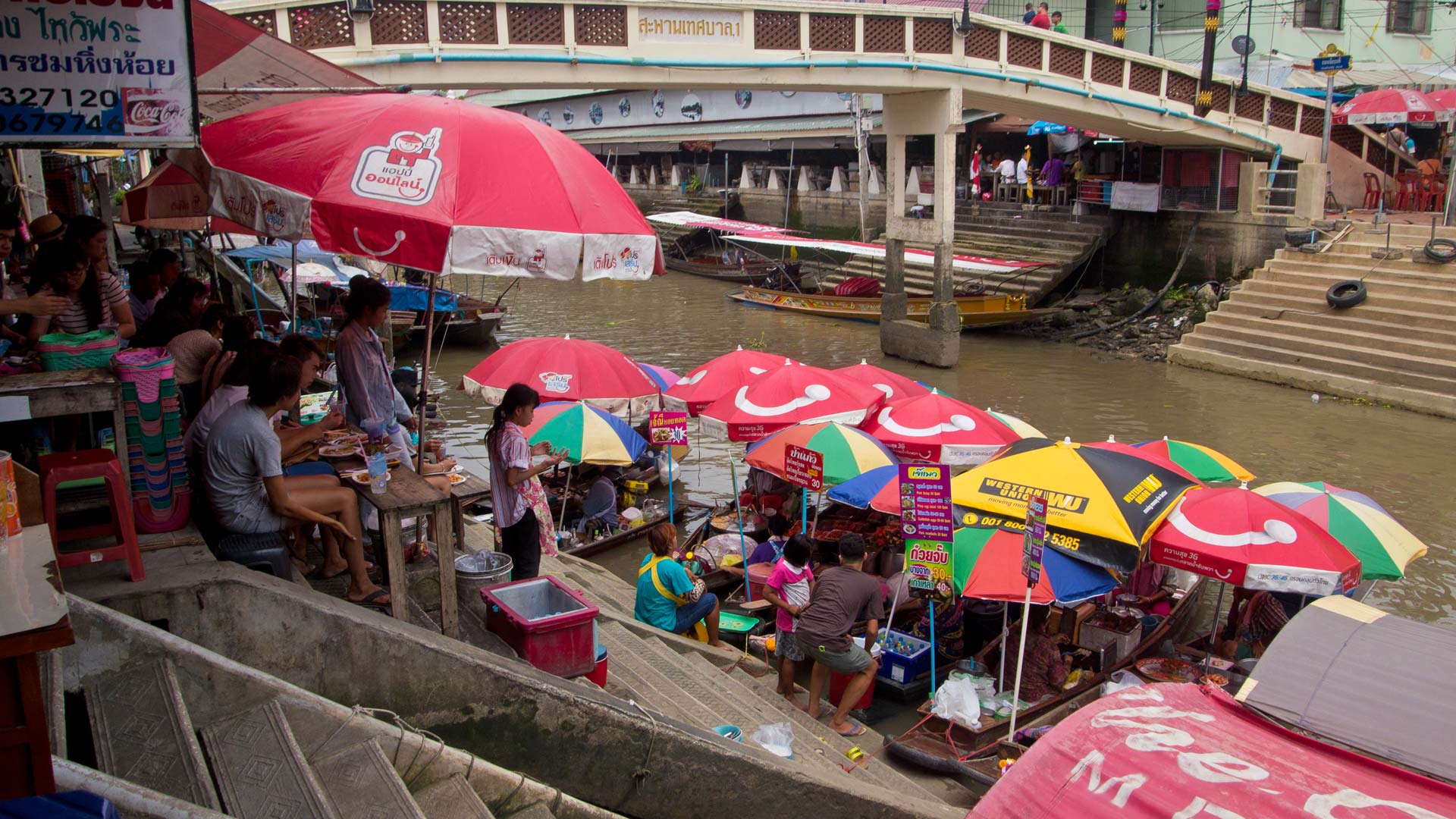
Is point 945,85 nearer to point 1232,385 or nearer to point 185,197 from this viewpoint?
point 1232,385

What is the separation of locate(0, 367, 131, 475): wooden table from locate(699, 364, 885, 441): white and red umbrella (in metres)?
6.51

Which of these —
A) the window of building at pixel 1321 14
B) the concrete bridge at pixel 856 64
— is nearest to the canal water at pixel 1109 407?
the concrete bridge at pixel 856 64

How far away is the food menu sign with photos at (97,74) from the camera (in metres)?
4.19

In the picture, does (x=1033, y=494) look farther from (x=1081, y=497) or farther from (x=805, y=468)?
(x=805, y=468)

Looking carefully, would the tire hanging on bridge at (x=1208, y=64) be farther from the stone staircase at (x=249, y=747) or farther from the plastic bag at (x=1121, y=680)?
the stone staircase at (x=249, y=747)

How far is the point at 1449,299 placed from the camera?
17.2m

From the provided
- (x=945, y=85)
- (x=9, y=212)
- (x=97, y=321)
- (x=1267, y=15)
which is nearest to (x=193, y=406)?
(x=97, y=321)

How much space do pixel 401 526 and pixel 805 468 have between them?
4.05m

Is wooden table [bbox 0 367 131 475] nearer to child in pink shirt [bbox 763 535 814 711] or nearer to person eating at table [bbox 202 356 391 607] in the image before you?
person eating at table [bbox 202 356 391 607]

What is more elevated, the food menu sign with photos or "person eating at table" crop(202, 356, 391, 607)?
the food menu sign with photos

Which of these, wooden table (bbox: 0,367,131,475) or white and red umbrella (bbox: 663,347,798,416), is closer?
wooden table (bbox: 0,367,131,475)

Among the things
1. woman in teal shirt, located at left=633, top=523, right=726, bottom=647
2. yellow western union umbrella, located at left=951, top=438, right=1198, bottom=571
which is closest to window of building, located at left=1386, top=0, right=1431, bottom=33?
yellow western union umbrella, located at left=951, top=438, right=1198, bottom=571

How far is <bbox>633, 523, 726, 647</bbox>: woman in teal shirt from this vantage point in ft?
23.6

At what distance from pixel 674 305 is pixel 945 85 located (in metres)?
11.5
